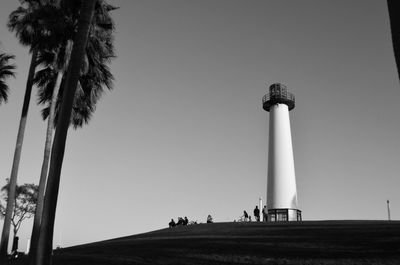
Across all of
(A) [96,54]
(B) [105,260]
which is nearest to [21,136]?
(A) [96,54]

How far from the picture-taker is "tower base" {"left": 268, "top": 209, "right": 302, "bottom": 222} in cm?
4116

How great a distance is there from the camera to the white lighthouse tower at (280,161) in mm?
41875

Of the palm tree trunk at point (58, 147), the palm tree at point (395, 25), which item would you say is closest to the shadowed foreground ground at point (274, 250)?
the palm tree trunk at point (58, 147)

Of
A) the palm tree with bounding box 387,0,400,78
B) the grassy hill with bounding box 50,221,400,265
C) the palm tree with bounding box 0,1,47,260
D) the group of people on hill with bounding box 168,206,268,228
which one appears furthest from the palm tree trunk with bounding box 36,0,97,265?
the group of people on hill with bounding box 168,206,268,228

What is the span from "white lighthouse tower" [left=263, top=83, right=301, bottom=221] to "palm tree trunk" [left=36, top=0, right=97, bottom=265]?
109 feet

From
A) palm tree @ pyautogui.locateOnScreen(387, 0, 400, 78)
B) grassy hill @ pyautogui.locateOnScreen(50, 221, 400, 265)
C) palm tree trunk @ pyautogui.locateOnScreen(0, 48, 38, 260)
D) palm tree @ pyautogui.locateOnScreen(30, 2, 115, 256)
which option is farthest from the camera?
palm tree trunk @ pyautogui.locateOnScreen(0, 48, 38, 260)

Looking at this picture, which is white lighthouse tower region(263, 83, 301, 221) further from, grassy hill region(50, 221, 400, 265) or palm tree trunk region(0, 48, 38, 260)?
palm tree trunk region(0, 48, 38, 260)

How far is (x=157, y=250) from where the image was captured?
57.2ft

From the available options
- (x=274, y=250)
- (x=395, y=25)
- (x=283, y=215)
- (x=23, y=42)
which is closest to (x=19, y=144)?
(x=23, y=42)

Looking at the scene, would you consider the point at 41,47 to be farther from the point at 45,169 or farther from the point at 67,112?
the point at 67,112

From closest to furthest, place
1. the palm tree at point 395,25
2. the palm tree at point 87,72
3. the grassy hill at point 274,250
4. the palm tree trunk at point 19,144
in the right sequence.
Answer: the palm tree at point 395,25
the grassy hill at point 274,250
the palm tree at point 87,72
the palm tree trunk at point 19,144

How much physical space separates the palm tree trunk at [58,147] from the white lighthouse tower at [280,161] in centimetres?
3314

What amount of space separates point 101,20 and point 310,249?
1405 centimetres

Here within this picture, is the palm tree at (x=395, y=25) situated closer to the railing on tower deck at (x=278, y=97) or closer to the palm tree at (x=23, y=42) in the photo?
the palm tree at (x=23, y=42)
